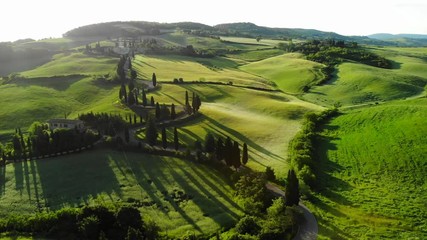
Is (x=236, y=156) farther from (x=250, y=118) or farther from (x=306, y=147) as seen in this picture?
(x=250, y=118)


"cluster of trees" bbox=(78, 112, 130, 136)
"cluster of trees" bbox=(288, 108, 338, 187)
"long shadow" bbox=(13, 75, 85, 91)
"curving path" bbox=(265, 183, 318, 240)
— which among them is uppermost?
"long shadow" bbox=(13, 75, 85, 91)

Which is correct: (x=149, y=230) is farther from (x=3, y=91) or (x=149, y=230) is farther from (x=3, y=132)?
(x=3, y=91)

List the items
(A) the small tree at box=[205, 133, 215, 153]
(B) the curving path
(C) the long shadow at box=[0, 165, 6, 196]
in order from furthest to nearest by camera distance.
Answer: (A) the small tree at box=[205, 133, 215, 153] < (C) the long shadow at box=[0, 165, 6, 196] < (B) the curving path

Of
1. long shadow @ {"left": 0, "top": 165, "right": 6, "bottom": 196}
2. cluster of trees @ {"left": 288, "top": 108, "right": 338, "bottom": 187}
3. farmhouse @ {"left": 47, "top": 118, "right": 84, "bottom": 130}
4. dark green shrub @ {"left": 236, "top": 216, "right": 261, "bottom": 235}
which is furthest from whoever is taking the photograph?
farmhouse @ {"left": 47, "top": 118, "right": 84, "bottom": 130}

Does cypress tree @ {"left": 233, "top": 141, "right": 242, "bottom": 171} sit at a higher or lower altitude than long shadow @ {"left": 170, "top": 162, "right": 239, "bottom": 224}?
higher

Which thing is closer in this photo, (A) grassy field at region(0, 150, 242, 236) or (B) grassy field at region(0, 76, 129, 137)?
(A) grassy field at region(0, 150, 242, 236)

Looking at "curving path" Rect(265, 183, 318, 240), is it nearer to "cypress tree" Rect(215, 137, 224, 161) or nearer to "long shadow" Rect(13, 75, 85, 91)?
"cypress tree" Rect(215, 137, 224, 161)

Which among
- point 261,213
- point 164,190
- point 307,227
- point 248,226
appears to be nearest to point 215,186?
point 164,190

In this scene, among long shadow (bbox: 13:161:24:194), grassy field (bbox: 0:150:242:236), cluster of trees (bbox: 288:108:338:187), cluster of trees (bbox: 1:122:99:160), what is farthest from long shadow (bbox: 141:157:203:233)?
long shadow (bbox: 13:161:24:194)

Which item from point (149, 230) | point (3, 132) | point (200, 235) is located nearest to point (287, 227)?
point (200, 235)
